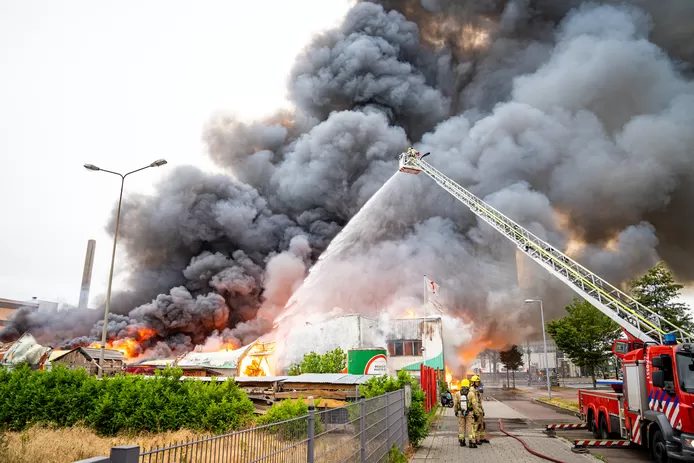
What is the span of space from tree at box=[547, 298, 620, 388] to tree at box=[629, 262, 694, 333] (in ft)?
13.4

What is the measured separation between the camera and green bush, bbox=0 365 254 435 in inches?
460

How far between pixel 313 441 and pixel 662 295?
102 ft

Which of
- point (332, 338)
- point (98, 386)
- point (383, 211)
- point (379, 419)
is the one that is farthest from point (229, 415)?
point (383, 211)

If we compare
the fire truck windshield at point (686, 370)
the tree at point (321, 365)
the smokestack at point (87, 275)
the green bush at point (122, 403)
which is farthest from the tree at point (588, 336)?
the smokestack at point (87, 275)

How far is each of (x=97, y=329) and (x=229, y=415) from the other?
1371 inches

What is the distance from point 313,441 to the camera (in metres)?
4.88

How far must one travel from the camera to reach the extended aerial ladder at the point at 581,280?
1838 centimetres

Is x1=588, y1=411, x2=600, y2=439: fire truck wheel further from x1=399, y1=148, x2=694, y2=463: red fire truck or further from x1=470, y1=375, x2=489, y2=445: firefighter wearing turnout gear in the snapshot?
x1=470, y1=375, x2=489, y2=445: firefighter wearing turnout gear

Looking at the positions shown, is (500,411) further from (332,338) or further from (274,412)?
(274,412)

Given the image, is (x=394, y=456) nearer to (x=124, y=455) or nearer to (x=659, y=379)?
(x=659, y=379)

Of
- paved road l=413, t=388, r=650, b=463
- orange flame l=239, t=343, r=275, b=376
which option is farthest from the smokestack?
paved road l=413, t=388, r=650, b=463

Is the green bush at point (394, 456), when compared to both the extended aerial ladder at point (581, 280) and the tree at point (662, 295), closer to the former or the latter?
the extended aerial ladder at point (581, 280)

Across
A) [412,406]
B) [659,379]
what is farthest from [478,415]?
[659,379]

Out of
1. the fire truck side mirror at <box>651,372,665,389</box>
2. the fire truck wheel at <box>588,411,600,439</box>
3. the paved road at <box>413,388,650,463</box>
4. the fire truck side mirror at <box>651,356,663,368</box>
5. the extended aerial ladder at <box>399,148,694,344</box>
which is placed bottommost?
the paved road at <box>413,388,650,463</box>
